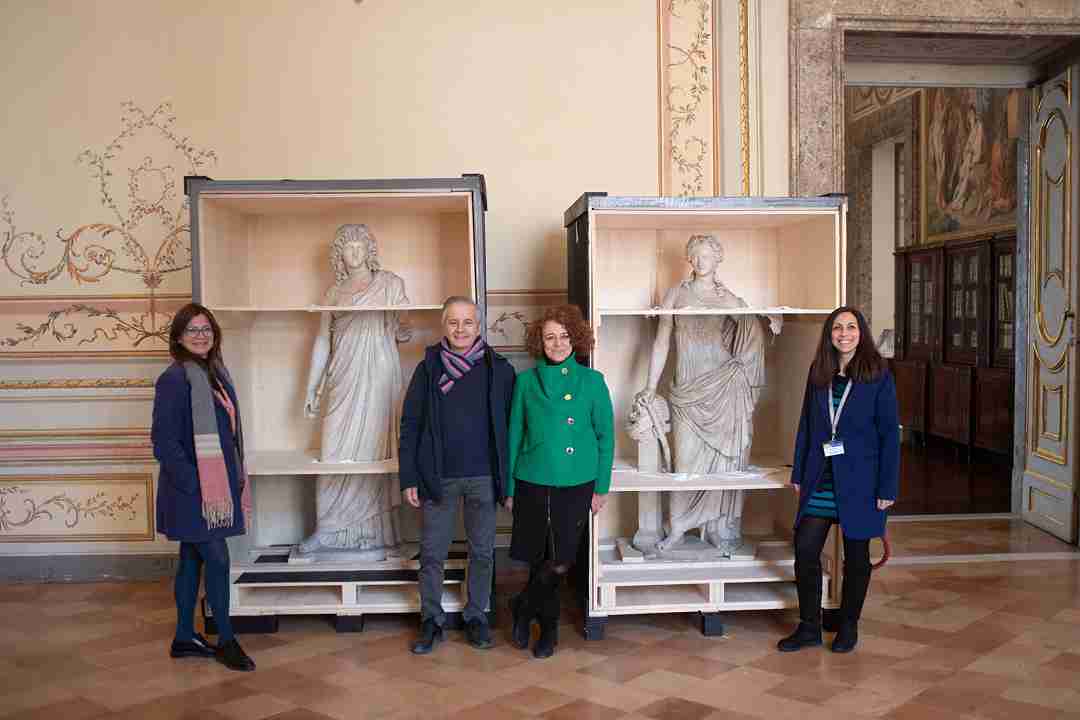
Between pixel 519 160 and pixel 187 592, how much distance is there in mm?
2713

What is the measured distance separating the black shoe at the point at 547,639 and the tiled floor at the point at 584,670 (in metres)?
0.06

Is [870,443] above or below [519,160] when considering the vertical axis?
below

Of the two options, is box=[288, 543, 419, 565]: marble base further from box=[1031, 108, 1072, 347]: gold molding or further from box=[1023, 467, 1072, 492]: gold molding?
box=[1031, 108, 1072, 347]: gold molding

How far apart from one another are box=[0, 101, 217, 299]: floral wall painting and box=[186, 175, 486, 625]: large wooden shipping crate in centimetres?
61

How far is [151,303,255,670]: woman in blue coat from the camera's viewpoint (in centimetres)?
384

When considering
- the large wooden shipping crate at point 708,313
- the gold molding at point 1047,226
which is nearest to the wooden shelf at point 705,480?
the large wooden shipping crate at point 708,313

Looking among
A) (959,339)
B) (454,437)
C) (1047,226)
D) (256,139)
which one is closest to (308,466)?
(454,437)

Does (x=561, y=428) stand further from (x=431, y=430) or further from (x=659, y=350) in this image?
(x=659, y=350)

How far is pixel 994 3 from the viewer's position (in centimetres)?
532

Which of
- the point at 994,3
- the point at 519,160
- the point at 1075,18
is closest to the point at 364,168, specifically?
the point at 519,160

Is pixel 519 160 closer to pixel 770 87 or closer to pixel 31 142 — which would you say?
pixel 770 87

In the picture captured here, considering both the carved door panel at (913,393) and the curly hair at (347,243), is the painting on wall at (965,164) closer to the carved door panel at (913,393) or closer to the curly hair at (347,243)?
the carved door panel at (913,393)

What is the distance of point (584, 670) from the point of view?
3881 mm

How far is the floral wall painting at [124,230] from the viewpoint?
514 cm
